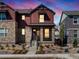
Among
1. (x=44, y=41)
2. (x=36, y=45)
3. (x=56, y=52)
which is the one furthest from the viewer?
(x=44, y=41)

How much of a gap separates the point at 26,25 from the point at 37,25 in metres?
2.26

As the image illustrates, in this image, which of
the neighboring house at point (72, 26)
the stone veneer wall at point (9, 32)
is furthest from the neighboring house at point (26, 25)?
the neighboring house at point (72, 26)

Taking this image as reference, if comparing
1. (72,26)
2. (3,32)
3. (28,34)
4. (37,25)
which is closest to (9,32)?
(3,32)

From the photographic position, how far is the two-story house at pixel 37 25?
4144 centimetres

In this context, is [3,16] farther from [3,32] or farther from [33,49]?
[33,49]

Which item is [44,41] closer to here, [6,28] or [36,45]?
[36,45]

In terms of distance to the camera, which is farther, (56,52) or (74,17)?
(74,17)

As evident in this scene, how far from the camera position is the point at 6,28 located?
40031 millimetres

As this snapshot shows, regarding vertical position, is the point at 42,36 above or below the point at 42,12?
below

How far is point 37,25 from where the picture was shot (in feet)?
136

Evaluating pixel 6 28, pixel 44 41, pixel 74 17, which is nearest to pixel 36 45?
pixel 44 41

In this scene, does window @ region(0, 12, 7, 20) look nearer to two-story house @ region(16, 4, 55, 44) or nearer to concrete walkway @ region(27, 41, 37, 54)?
two-story house @ region(16, 4, 55, 44)

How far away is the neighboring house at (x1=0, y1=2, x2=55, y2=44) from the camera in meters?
40.0

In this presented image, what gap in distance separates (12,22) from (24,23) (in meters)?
3.18
